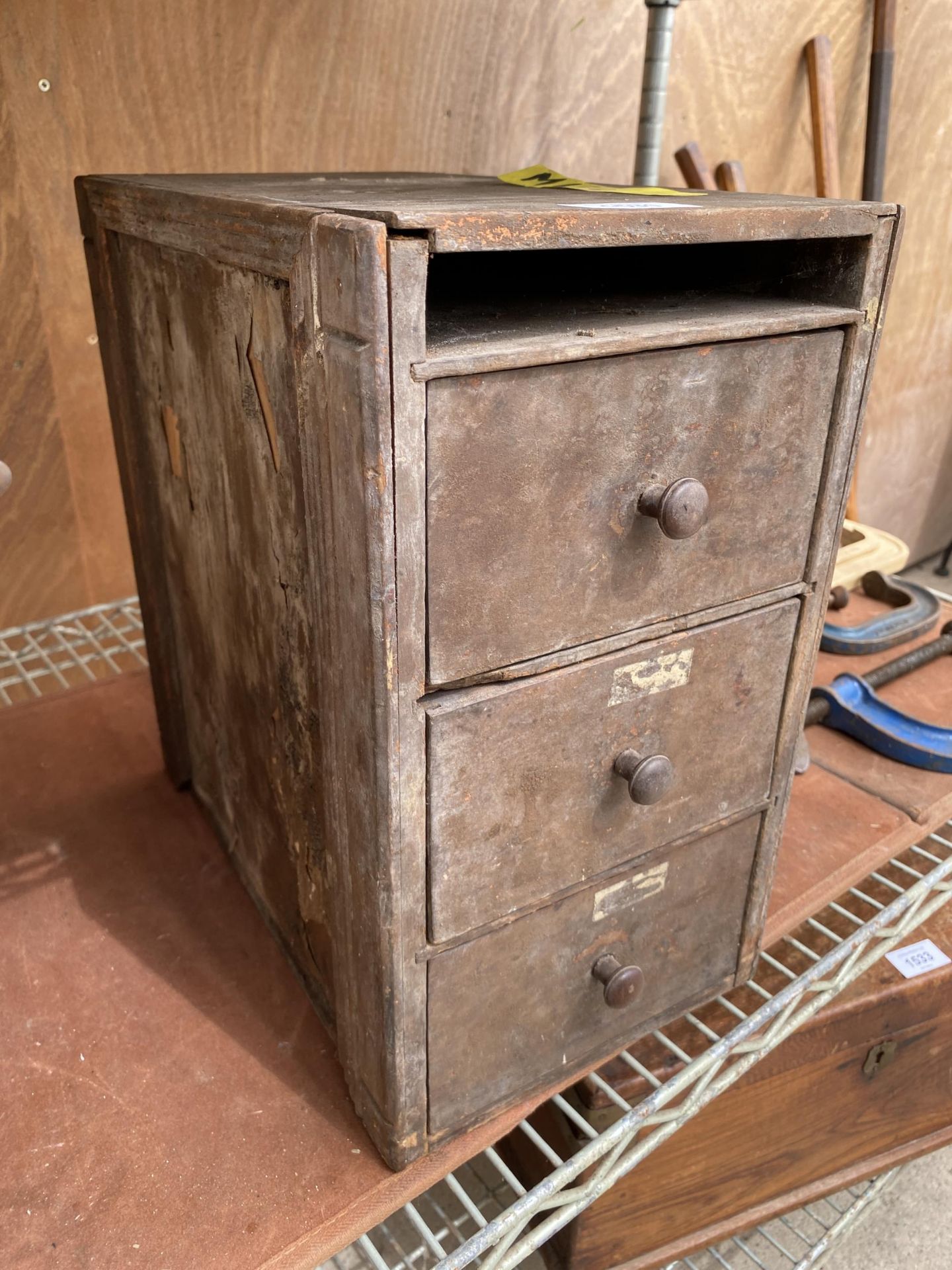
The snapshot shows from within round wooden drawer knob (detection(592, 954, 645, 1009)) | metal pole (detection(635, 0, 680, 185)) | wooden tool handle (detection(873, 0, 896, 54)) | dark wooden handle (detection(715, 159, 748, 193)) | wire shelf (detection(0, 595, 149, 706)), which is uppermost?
wooden tool handle (detection(873, 0, 896, 54))

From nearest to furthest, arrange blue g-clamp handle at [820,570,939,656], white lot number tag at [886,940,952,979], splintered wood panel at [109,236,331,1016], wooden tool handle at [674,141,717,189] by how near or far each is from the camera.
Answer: splintered wood panel at [109,236,331,1016] → white lot number tag at [886,940,952,979] → blue g-clamp handle at [820,570,939,656] → wooden tool handle at [674,141,717,189]

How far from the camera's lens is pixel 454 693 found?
2.06ft

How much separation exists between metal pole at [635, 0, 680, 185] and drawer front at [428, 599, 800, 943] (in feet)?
3.13

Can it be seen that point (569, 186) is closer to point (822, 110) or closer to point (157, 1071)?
point (157, 1071)

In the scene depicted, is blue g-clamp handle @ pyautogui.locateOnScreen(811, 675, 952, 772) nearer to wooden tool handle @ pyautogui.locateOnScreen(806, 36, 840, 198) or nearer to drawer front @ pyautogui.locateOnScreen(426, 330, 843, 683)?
drawer front @ pyautogui.locateOnScreen(426, 330, 843, 683)

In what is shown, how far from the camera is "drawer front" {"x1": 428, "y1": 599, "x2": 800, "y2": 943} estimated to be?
65 centimetres

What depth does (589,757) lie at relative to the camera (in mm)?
713

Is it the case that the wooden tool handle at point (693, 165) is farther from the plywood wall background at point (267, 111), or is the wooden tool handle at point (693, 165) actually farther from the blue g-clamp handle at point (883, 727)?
the blue g-clamp handle at point (883, 727)

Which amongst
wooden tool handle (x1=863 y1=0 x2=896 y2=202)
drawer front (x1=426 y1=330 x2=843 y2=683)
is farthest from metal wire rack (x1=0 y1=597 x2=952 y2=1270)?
wooden tool handle (x1=863 y1=0 x2=896 y2=202)

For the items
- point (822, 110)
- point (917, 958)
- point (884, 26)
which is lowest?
→ point (917, 958)

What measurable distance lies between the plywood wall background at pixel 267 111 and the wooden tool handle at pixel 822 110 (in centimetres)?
5

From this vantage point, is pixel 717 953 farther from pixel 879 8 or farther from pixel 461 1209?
pixel 879 8

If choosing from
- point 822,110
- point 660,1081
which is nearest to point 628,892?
point 660,1081

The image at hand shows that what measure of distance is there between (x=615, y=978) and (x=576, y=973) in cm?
3
